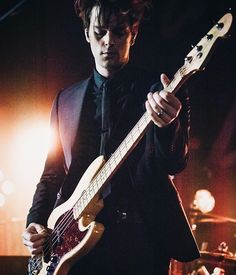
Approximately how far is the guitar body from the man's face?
545 millimetres

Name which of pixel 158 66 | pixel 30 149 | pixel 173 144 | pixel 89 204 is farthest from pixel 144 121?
pixel 30 149

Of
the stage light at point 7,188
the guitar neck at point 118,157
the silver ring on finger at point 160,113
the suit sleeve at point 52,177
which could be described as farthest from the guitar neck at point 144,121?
the stage light at point 7,188

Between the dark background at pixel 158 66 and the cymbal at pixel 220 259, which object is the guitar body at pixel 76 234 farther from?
the dark background at pixel 158 66

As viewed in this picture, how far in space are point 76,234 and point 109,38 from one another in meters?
0.97

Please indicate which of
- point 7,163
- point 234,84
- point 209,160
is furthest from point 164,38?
point 7,163

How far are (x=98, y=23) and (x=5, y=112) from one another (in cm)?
376

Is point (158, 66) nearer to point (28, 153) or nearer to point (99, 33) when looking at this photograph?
point (28, 153)

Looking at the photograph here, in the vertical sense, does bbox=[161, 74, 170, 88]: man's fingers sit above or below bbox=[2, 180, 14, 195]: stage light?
above

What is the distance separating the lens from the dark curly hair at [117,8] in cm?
222

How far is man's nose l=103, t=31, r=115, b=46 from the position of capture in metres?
2.16

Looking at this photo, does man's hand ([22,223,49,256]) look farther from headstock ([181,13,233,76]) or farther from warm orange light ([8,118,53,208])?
warm orange light ([8,118,53,208])

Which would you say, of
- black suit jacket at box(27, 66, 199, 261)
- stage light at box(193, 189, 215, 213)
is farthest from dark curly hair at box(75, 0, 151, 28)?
stage light at box(193, 189, 215, 213)

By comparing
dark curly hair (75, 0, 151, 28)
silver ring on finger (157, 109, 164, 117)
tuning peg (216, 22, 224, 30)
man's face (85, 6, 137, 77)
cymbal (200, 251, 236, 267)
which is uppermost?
dark curly hair (75, 0, 151, 28)

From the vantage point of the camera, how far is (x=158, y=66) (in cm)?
494
